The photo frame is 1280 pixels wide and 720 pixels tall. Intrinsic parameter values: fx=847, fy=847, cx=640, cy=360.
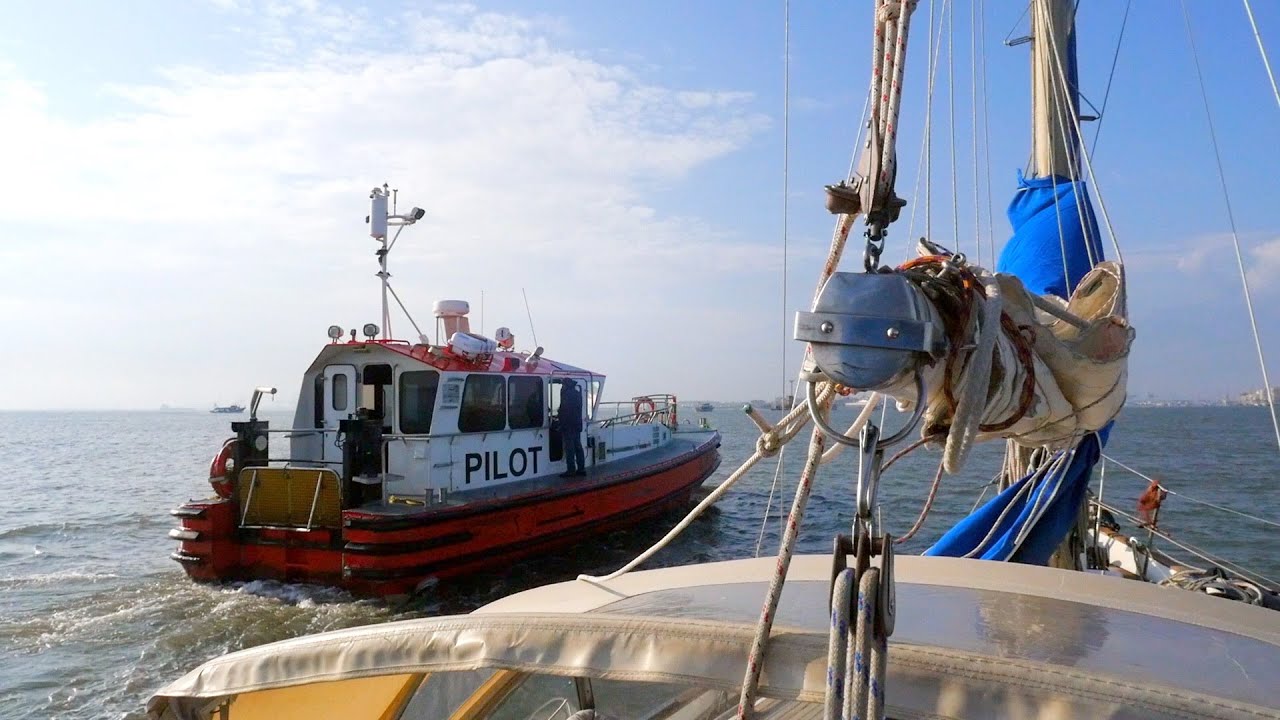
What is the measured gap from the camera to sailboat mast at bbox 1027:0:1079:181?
201 inches

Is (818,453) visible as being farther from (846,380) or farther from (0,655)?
(0,655)

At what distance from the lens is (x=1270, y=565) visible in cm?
1255

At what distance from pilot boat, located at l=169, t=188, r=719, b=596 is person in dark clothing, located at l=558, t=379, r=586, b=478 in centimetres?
8

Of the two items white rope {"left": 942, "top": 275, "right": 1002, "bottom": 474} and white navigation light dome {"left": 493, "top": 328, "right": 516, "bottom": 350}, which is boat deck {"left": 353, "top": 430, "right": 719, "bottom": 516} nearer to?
white navigation light dome {"left": 493, "top": 328, "right": 516, "bottom": 350}

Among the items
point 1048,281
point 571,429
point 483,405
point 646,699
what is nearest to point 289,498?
point 483,405

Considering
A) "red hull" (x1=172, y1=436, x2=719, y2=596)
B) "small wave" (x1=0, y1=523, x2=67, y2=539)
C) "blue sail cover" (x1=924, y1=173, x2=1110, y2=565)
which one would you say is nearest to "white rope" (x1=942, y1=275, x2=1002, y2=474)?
"blue sail cover" (x1=924, y1=173, x2=1110, y2=565)

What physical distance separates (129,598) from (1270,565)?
51.6 feet

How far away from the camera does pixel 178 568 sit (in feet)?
Result: 40.4

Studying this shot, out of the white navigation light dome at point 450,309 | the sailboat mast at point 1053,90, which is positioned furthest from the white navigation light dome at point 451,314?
the sailboat mast at point 1053,90

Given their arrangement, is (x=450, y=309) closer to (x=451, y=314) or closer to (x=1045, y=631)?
(x=451, y=314)

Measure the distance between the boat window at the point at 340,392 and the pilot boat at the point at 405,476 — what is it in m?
0.02

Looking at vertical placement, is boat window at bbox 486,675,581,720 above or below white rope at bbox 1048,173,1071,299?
below

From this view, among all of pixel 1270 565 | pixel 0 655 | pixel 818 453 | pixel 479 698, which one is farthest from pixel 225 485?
pixel 1270 565

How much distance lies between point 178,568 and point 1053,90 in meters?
12.6
